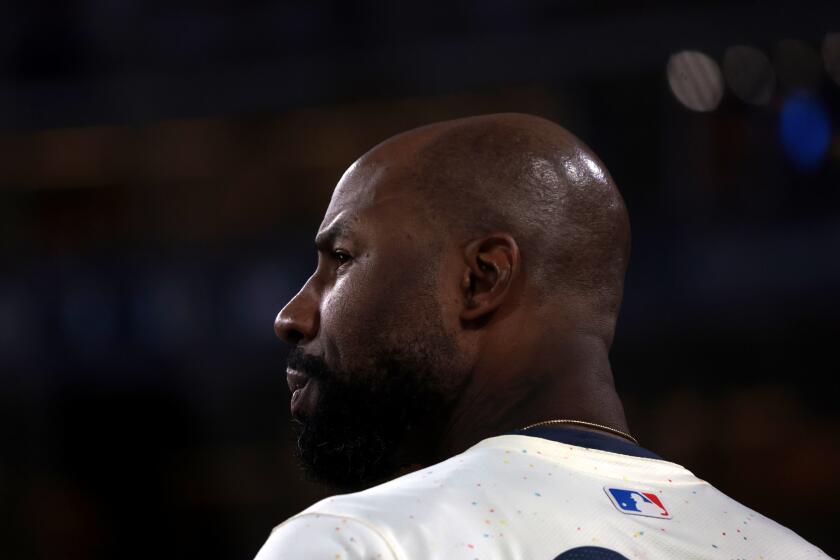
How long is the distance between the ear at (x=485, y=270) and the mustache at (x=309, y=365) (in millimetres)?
180

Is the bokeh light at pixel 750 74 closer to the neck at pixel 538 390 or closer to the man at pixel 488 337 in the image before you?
the man at pixel 488 337

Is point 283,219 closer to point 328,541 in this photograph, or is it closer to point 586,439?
point 586,439

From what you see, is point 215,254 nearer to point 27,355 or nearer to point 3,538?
point 27,355

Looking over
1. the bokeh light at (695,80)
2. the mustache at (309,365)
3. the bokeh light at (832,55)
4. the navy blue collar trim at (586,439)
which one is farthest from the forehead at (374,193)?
the bokeh light at (832,55)

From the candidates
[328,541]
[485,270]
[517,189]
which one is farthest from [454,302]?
[328,541]

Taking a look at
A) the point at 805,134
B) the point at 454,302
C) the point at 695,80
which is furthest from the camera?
the point at 695,80

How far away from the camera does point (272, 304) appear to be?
18.8 feet

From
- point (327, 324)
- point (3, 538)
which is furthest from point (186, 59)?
point (327, 324)

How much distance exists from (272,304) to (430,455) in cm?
455

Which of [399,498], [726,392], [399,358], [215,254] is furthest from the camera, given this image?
[215,254]

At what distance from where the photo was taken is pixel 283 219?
626 cm

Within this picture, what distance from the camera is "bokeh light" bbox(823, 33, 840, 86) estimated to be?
17.3 feet

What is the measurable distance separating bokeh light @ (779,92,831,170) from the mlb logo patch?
175 inches

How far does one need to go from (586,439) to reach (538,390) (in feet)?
0.29
